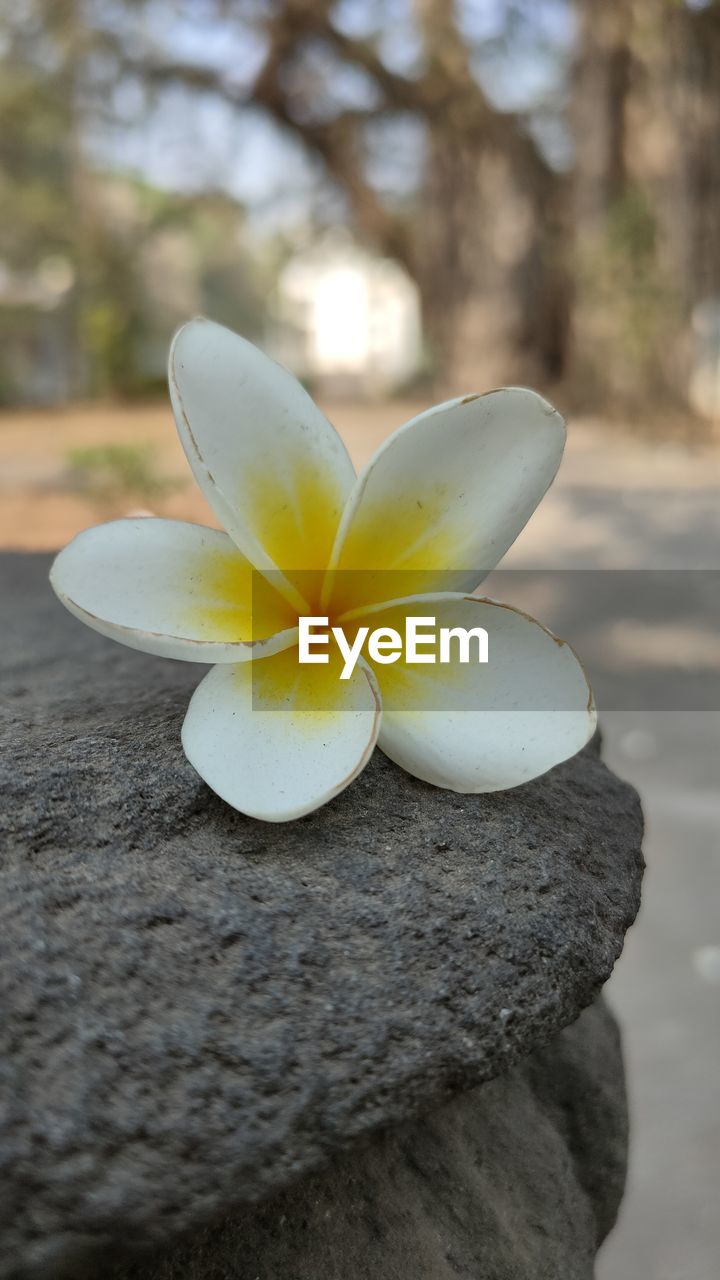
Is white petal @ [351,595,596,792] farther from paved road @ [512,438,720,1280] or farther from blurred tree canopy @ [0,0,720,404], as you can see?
blurred tree canopy @ [0,0,720,404]

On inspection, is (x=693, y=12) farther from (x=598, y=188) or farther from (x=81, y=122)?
(x=81, y=122)

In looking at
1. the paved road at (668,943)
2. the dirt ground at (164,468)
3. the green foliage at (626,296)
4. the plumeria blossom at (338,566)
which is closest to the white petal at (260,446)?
the plumeria blossom at (338,566)

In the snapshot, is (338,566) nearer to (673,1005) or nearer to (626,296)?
(673,1005)

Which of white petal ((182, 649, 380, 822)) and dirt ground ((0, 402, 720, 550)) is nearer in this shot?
white petal ((182, 649, 380, 822))

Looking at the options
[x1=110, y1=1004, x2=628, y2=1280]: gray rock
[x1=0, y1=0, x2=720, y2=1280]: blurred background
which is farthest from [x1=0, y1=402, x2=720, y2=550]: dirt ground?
[x1=110, y1=1004, x2=628, y2=1280]: gray rock

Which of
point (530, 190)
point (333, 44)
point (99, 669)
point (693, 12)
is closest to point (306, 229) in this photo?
point (333, 44)

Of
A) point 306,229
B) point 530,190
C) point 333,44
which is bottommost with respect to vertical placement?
point 306,229
